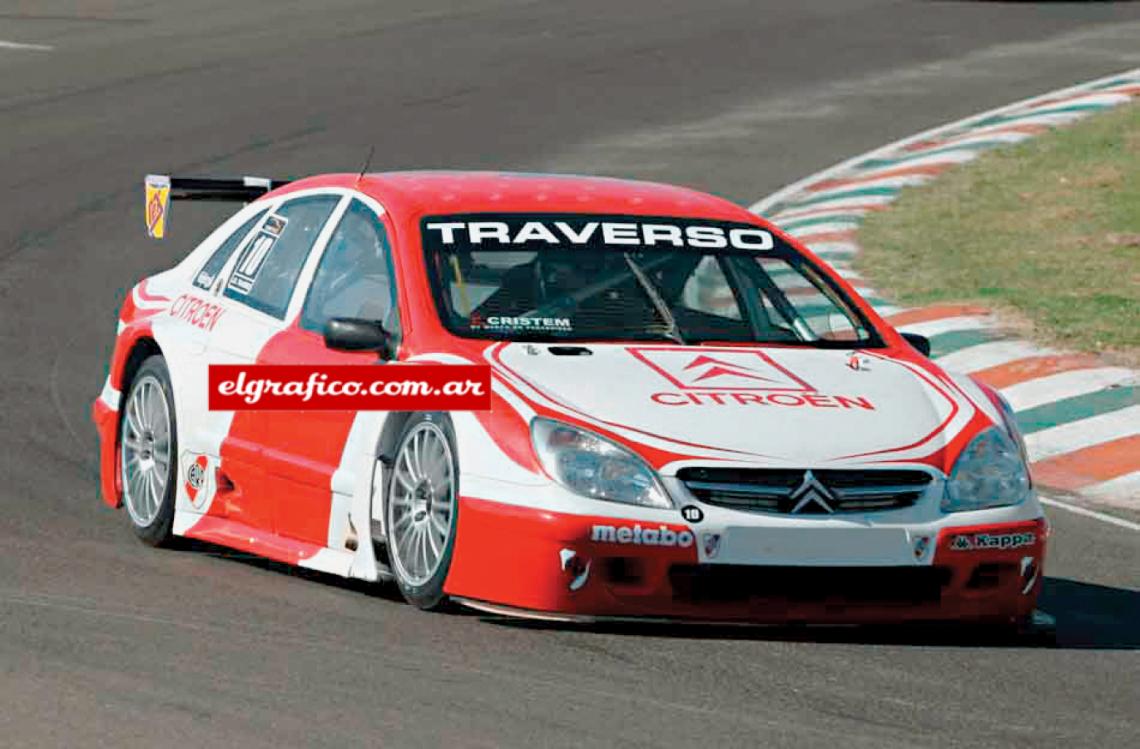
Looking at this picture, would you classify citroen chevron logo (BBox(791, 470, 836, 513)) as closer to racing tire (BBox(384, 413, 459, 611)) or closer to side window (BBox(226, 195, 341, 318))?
racing tire (BBox(384, 413, 459, 611))

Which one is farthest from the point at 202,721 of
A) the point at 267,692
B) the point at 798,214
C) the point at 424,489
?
the point at 798,214

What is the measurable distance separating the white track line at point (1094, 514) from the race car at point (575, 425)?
203cm

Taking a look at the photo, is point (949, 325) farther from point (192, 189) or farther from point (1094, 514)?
point (192, 189)

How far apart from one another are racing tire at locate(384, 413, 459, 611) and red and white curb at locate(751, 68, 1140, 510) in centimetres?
405

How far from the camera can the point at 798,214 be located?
734 inches

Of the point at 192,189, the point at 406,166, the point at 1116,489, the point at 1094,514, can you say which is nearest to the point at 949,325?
the point at 1116,489

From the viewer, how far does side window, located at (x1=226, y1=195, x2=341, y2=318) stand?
906 centimetres

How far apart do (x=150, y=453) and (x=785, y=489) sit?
297cm

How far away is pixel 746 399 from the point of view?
7.73m

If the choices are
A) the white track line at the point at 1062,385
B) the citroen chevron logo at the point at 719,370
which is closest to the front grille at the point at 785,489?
the citroen chevron logo at the point at 719,370

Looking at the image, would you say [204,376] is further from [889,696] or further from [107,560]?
[889,696]

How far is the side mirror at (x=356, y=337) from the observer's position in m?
8.20

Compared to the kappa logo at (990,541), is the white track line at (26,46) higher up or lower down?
lower down

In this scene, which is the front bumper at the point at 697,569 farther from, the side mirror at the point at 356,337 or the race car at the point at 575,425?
the side mirror at the point at 356,337
